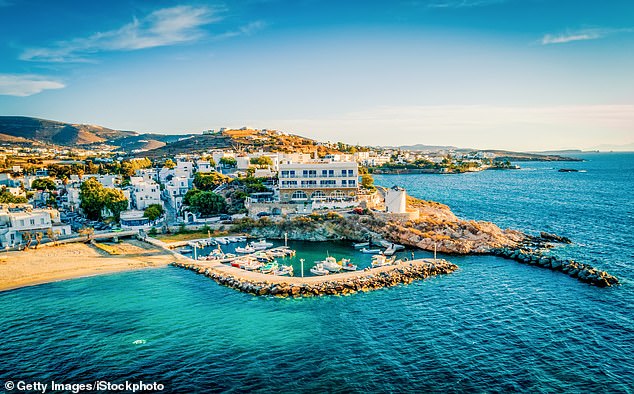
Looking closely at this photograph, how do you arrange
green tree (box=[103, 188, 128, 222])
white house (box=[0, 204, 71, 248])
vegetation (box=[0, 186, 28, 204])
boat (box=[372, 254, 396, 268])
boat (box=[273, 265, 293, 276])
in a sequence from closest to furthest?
1. boat (box=[273, 265, 293, 276])
2. boat (box=[372, 254, 396, 268])
3. white house (box=[0, 204, 71, 248])
4. green tree (box=[103, 188, 128, 222])
5. vegetation (box=[0, 186, 28, 204])

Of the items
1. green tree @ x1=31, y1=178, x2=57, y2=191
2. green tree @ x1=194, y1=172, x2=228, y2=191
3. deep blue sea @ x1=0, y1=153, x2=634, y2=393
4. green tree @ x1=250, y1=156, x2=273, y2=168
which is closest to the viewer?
deep blue sea @ x1=0, y1=153, x2=634, y2=393

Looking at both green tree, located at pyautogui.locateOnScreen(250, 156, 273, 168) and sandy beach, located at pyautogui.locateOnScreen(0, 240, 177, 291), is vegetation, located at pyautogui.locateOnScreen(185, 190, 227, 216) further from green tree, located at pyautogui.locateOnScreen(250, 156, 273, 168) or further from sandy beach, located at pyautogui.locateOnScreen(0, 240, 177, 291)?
green tree, located at pyautogui.locateOnScreen(250, 156, 273, 168)

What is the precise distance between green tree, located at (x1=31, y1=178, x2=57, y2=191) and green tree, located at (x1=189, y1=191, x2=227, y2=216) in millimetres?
A: 36300

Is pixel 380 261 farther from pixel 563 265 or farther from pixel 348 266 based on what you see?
pixel 563 265

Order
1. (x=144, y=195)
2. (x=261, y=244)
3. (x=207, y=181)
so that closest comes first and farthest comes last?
(x=261, y=244), (x=144, y=195), (x=207, y=181)

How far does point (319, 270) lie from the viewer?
39094 millimetres

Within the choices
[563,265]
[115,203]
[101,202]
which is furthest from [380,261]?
[101,202]

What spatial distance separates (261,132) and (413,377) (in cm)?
17899

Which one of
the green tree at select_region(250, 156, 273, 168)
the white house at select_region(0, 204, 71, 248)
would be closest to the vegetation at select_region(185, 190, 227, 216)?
the white house at select_region(0, 204, 71, 248)

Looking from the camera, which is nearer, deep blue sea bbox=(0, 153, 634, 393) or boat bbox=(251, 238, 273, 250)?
deep blue sea bbox=(0, 153, 634, 393)

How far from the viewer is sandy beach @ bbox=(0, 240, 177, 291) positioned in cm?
3806

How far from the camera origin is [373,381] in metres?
21.5

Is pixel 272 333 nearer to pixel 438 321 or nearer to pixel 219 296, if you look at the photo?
pixel 219 296

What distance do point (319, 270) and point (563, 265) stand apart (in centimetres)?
2302
